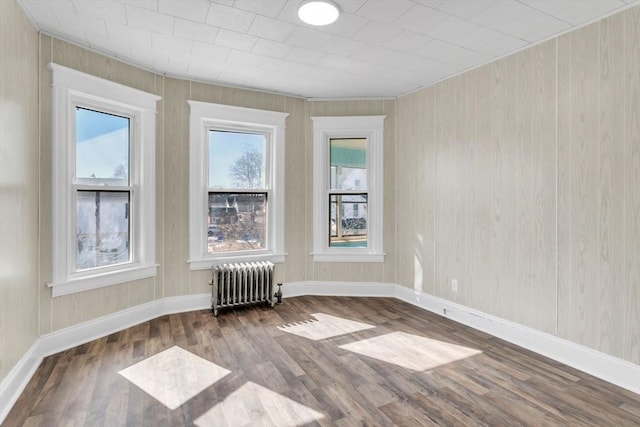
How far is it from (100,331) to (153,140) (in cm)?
198

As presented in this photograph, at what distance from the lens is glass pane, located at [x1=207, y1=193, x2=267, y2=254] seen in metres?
4.18

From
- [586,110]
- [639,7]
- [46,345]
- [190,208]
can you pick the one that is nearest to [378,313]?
[190,208]

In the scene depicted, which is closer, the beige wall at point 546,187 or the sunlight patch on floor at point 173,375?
the sunlight patch on floor at point 173,375

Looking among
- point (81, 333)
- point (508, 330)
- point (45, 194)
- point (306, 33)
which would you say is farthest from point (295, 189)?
point (508, 330)

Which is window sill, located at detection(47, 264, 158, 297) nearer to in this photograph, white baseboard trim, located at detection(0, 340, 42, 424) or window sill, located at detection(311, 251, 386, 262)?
white baseboard trim, located at detection(0, 340, 42, 424)

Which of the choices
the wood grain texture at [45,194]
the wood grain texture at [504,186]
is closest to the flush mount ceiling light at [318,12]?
the wood grain texture at [504,186]

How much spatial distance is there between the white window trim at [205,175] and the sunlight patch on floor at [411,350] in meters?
1.82

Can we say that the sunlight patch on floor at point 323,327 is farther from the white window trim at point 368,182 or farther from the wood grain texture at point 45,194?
the wood grain texture at point 45,194

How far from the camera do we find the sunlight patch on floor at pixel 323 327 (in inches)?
132

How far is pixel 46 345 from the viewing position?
2.82m

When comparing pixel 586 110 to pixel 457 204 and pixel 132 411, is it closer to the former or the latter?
pixel 457 204

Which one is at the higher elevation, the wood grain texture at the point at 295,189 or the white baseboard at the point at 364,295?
the wood grain texture at the point at 295,189

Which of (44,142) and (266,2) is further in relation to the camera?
(44,142)

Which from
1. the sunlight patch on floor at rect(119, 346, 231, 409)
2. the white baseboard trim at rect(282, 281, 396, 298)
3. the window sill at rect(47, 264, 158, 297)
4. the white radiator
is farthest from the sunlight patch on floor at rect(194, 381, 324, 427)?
the white baseboard trim at rect(282, 281, 396, 298)
